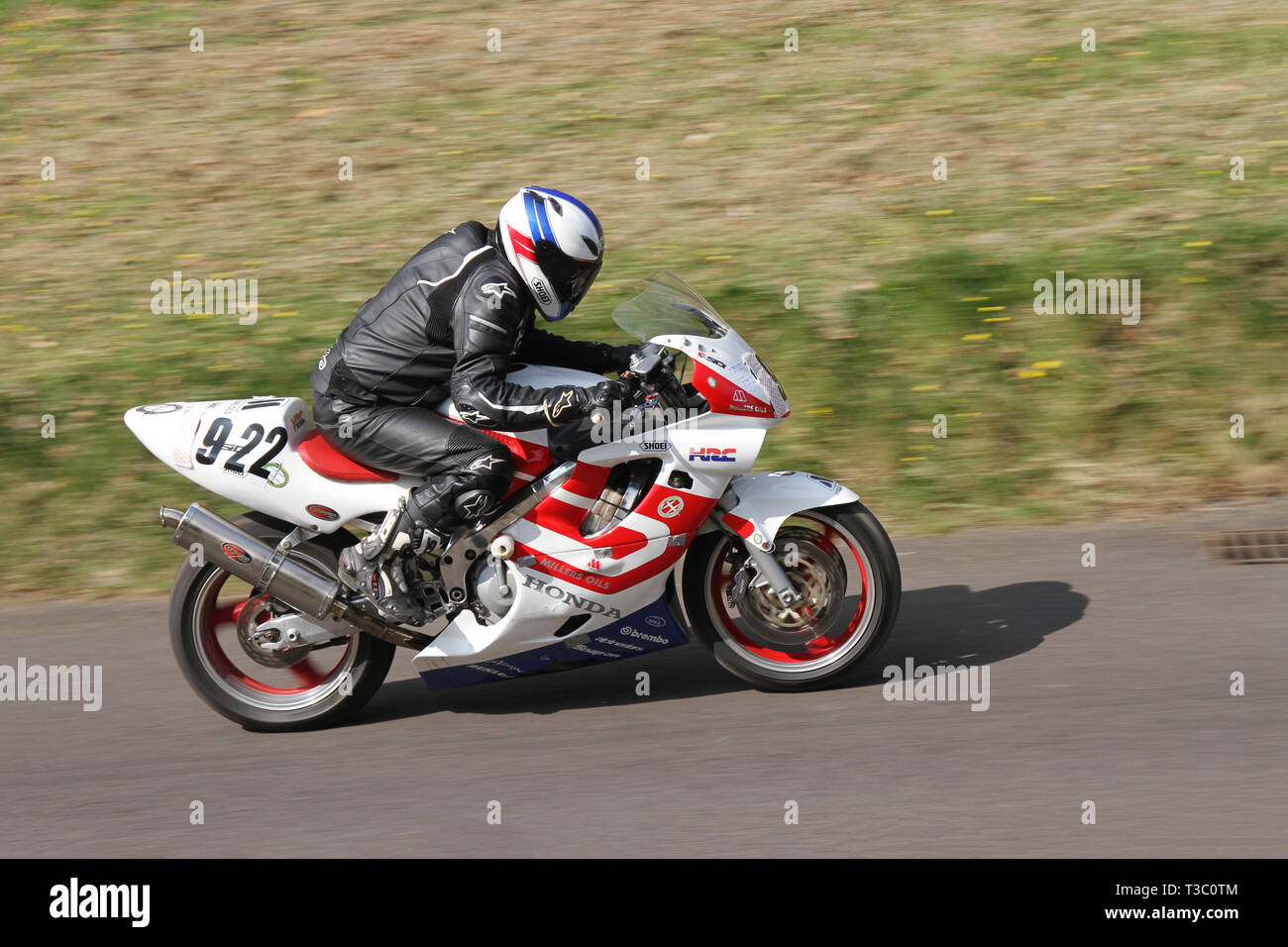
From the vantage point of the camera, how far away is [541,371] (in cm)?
552

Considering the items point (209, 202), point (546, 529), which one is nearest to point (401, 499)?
point (546, 529)

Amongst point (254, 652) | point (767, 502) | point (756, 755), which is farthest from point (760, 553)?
point (254, 652)

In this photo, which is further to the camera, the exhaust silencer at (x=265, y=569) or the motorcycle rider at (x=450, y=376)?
the exhaust silencer at (x=265, y=569)

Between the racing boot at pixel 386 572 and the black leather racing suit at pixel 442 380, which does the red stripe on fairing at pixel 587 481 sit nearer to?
the black leather racing suit at pixel 442 380

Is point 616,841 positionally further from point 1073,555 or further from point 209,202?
point 209,202

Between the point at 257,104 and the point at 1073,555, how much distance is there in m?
9.08

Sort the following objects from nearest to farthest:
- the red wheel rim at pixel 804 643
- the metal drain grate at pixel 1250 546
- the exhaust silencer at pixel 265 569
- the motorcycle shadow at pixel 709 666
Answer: the exhaust silencer at pixel 265 569 < the red wheel rim at pixel 804 643 < the motorcycle shadow at pixel 709 666 < the metal drain grate at pixel 1250 546

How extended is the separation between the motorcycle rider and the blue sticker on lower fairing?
12.3 inches

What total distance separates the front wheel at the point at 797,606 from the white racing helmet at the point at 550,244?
117 cm

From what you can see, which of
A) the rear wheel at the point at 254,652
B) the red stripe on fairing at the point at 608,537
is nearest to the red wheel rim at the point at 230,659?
the rear wheel at the point at 254,652

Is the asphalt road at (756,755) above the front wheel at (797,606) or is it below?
below

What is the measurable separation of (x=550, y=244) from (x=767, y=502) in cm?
133

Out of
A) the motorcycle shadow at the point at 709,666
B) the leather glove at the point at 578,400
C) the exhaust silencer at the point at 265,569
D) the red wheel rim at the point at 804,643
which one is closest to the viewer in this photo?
the leather glove at the point at 578,400

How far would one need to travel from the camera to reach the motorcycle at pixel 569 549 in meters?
5.48
